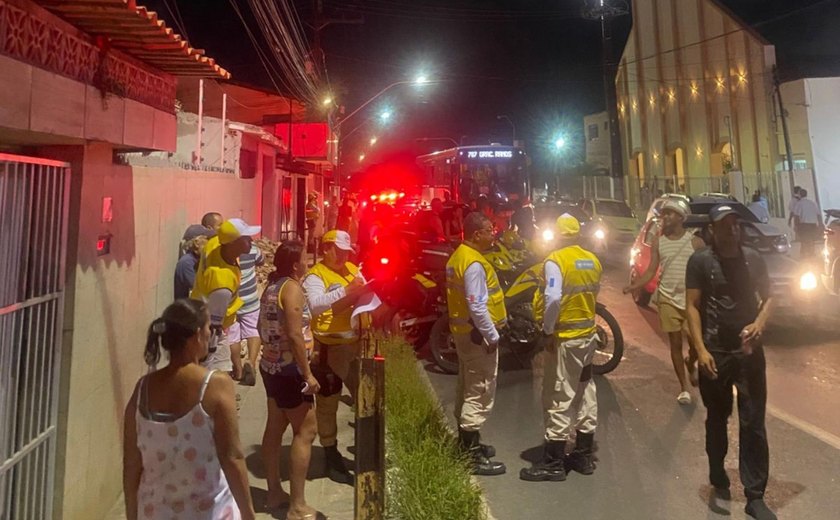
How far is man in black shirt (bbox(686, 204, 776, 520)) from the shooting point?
402cm

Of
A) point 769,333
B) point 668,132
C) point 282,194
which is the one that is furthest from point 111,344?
point 668,132

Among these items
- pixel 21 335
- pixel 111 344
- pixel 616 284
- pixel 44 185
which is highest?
pixel 44 185

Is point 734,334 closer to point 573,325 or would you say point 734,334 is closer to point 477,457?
point 573,325

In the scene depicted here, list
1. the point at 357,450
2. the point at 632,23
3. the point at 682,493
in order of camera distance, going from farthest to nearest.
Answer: the point at 632,23
the point at 682,493
the point at 357,450

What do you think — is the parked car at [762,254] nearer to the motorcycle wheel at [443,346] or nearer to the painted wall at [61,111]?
the motorcycle wheel at [443,346]

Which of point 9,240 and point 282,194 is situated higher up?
point 9,240

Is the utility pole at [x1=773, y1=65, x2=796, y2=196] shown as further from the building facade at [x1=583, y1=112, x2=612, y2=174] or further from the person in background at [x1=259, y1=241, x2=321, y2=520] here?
the building facade at [x1=583, y1=112, x2=612, y2=174]

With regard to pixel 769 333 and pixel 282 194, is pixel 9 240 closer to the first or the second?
pixel 769 333

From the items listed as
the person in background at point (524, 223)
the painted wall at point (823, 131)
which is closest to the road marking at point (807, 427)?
the person in background at point (524, 223)

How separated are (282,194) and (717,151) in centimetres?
2017

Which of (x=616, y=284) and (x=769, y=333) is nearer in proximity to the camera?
(x=769, y=333)

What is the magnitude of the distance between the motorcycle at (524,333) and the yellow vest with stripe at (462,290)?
194cm

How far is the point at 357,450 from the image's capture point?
3.33 m

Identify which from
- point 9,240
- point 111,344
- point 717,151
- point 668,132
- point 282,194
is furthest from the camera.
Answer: point 668,132
